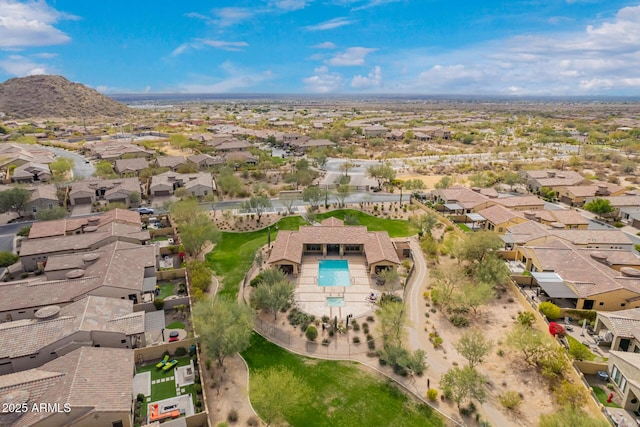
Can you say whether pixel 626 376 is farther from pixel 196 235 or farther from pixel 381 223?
pixel 196 235

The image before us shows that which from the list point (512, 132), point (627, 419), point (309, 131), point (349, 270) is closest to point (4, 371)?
point (349, 270)

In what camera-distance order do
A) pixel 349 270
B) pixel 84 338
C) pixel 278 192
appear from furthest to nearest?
pixel 278 192 → pixel 349 270 → pixel 84 338

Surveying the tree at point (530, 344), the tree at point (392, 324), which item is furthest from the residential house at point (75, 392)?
the tree at point (530, 344)

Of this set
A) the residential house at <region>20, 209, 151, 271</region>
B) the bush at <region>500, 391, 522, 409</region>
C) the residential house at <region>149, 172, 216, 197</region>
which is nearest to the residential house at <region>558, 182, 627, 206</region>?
the bush at <region>500, 391, 522, 409</region>

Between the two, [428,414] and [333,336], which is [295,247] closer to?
[333,336]

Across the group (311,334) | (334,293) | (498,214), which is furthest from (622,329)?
(498,214)

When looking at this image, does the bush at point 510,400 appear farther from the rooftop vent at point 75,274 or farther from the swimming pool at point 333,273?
the rooftop vent at point 75,274
